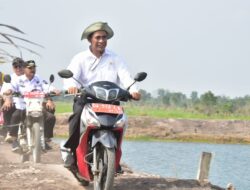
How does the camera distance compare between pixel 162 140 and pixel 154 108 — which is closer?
pixel 162 140

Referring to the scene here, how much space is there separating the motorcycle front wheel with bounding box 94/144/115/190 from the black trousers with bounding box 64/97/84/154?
44 cm

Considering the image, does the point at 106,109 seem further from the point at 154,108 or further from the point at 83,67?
the point at 154,108

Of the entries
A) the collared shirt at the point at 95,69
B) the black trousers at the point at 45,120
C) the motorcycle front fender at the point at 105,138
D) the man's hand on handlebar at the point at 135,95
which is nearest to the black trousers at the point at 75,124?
the collared shirt at the point at 95,69

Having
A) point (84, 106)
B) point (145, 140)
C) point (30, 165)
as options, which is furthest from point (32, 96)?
point (145, 140)

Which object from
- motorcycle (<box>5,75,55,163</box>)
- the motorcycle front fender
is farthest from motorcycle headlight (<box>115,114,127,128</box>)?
motorcycle (<box>5,75,55,163</box>)

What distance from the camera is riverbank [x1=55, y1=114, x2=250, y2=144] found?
1543 inches

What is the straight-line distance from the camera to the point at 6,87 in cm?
1054

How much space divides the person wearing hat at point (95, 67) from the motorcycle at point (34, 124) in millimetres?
3273

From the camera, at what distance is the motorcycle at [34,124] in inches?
402

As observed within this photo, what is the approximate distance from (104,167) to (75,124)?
0.64 m

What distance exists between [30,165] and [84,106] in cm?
209

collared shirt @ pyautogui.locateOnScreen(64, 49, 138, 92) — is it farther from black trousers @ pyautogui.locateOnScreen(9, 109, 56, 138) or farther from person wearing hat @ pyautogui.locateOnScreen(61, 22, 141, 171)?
black trousers @ pyautogui.locateOnScreen(9, 109, 56, 138)

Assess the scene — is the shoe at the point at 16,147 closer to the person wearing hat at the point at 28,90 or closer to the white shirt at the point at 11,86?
the person wearing hat at the point at 28,90

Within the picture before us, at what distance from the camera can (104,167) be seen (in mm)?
6215
